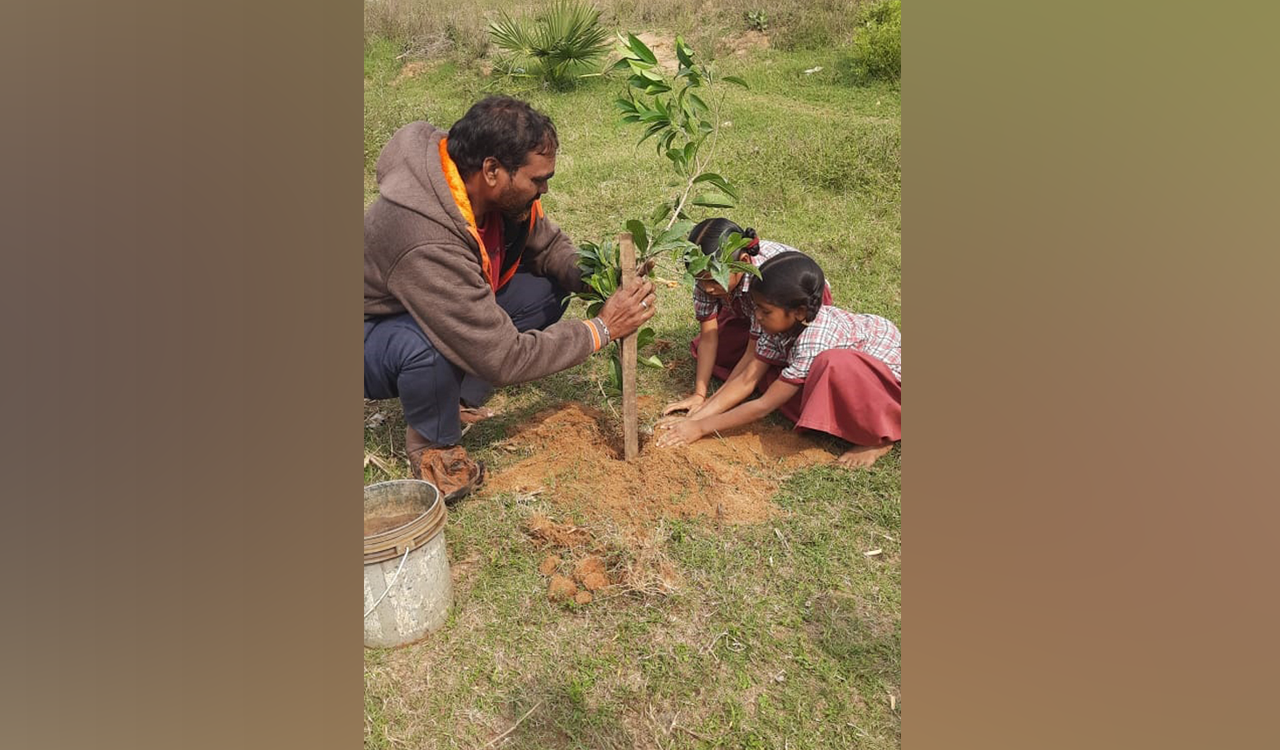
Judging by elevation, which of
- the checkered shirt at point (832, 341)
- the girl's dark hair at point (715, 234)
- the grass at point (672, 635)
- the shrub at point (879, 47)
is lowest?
the grass at point (672, 635)

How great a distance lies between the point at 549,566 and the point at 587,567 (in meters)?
0.14

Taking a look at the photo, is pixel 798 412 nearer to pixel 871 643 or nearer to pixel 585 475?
pixel 585 475

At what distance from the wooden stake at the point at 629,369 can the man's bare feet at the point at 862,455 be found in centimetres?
82

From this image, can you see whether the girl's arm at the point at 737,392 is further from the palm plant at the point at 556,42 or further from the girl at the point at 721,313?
the palm plant at the point at 556,42

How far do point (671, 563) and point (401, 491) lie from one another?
0.90m

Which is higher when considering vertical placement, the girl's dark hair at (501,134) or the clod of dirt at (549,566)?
the girl's dark hair at (501,134)

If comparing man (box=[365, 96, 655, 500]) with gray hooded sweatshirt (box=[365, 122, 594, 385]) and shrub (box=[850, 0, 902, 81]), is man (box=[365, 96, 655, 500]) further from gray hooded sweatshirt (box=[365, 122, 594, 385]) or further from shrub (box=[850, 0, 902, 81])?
shrub (box=[850, 0, 902, 81])

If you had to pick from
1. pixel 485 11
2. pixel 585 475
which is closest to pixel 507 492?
pixel 585 475

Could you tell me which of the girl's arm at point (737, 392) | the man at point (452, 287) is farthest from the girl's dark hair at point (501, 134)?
the girl's arm at point (737, 392)

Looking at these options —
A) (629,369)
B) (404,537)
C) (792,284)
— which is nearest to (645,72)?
(792,284)

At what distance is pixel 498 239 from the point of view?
3.56 metres

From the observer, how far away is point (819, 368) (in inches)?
135

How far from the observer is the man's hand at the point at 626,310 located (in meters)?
3.21

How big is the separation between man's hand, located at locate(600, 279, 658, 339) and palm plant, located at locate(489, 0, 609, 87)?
5.73 m
